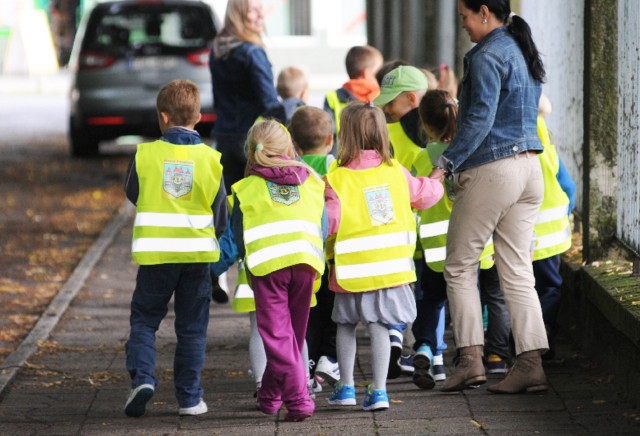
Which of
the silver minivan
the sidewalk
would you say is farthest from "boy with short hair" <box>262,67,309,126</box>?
the silver minivan

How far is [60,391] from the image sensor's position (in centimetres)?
705

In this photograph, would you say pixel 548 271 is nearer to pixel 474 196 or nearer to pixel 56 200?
pixel 474 196

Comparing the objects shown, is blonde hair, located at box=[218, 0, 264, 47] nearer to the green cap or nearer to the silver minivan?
the green cap

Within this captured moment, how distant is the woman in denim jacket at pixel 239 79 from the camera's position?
891 centimetres

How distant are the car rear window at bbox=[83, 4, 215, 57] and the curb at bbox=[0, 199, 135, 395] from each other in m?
5.17

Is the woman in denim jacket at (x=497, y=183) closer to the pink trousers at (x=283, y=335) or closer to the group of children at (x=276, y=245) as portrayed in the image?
the group of children at (x=276, y=245)

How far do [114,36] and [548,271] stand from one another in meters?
12.2

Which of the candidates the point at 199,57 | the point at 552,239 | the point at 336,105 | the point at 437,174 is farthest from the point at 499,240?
the point at 199,57

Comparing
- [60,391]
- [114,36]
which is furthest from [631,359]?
[114,36]

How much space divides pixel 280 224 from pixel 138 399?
3.27 ft

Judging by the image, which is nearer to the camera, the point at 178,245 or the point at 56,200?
the point at 178,245

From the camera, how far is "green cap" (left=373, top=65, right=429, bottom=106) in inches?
296

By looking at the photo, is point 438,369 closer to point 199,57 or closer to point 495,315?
point 495,315

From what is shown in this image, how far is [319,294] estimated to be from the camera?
702 cm
